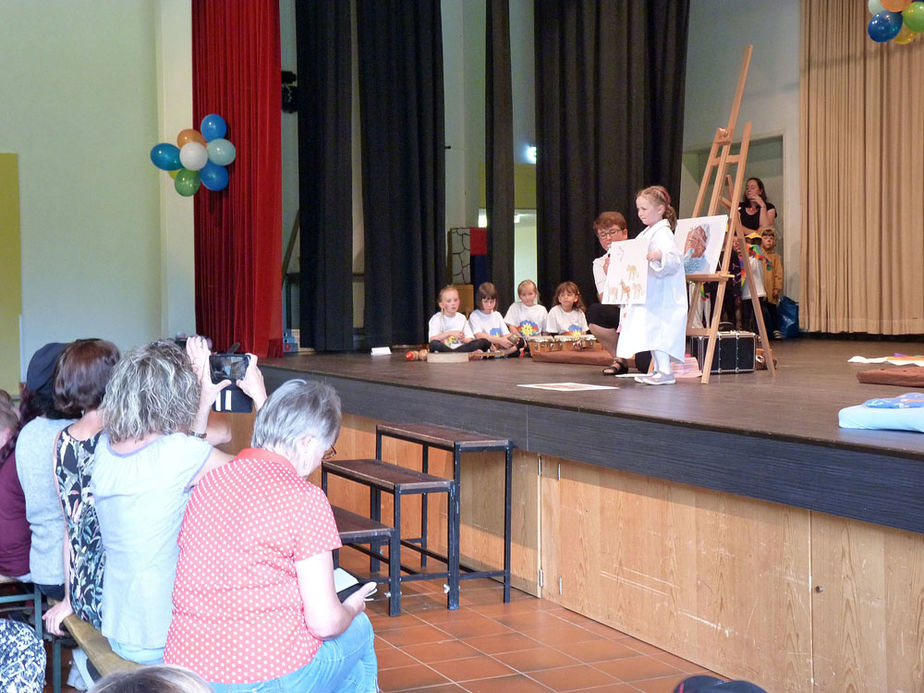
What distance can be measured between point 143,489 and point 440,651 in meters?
1.45

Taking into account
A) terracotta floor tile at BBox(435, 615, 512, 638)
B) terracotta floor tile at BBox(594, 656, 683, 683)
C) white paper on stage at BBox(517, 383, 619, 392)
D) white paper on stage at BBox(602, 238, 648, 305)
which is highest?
white paper on stage at BBox(602, 238, 648, 305)

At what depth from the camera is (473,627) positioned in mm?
3545

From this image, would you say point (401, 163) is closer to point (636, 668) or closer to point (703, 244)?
point (703, 244)

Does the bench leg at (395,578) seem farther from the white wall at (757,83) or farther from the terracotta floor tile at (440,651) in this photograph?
the white wall at (757,83)

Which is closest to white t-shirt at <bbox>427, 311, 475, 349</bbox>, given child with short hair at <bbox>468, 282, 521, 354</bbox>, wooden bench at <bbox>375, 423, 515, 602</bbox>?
child with short hair at <bbox>468, 282, 521, 354</bbox>

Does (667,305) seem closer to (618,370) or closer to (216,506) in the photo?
(618,370)

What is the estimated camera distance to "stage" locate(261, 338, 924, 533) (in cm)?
254

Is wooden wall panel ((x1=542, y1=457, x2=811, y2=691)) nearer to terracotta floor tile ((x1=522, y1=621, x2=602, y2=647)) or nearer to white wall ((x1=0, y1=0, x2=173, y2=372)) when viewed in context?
terracotta floor tile ((x1=522, y1=621, x2=602, y2=647))

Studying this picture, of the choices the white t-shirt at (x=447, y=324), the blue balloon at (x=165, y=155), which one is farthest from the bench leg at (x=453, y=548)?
the blue balloon at (x=165, y=155)

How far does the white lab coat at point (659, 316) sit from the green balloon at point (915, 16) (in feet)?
9.84

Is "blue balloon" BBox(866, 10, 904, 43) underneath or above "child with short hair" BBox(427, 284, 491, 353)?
above

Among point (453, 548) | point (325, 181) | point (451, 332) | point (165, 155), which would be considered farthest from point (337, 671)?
point (325, 181)

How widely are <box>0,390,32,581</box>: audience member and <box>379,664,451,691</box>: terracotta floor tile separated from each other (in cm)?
110

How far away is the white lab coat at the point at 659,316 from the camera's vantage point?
4.92 meters
